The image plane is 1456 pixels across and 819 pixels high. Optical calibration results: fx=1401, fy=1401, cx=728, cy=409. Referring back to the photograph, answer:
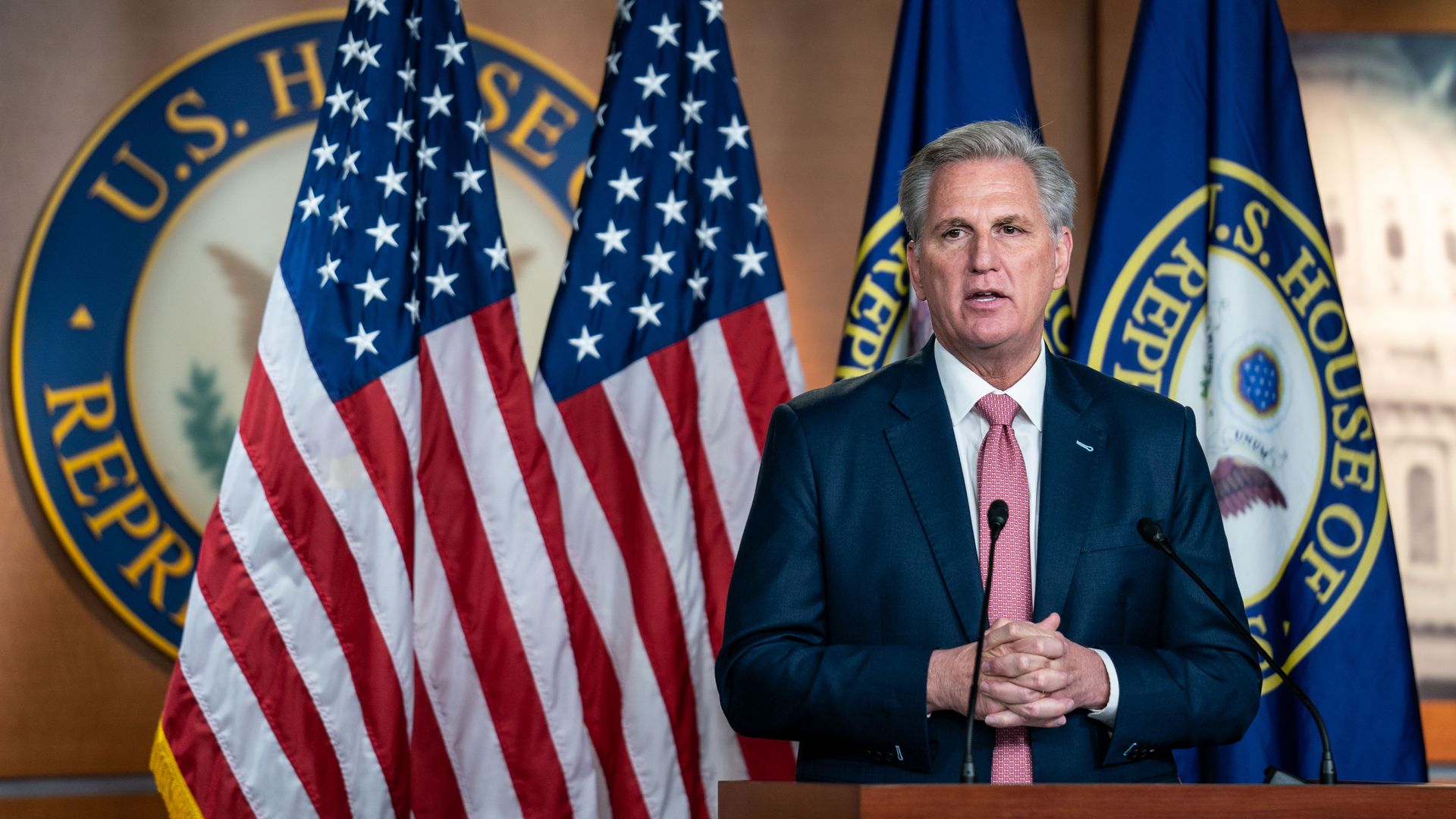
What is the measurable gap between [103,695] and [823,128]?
7.67ft

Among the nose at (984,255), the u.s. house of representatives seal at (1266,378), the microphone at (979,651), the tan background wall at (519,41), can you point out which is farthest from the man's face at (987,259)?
the tan background wall at (519,41)

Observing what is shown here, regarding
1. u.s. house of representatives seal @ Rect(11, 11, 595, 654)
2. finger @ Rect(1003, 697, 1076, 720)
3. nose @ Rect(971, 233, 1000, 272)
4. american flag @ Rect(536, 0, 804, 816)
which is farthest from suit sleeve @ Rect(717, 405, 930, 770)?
u.s. house of representatives seal @ Rect(11, 11, 595, 654)

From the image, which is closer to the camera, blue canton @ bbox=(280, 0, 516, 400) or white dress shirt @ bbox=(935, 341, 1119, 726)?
white dress shirt @ bbox=(935, 341, 1119, 726)

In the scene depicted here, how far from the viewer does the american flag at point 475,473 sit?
2768mm

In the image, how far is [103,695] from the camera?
11.3 feet

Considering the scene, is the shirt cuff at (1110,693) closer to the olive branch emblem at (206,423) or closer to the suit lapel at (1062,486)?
the suit lapel at (1062,486)

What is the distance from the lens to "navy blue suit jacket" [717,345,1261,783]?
169 centimetres

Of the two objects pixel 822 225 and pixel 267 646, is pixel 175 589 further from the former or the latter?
pixel 822 225

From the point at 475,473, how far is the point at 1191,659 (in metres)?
1.61

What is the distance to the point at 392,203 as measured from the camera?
295cm

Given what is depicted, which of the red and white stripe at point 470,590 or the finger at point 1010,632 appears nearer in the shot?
the finger at point 1010,632

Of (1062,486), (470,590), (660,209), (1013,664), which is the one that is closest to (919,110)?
(660,209)

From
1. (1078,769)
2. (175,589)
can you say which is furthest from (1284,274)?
(175,589)

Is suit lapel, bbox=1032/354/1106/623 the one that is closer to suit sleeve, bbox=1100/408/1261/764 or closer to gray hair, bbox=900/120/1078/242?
suit sleeve, bbox=1100/408/1261/764
